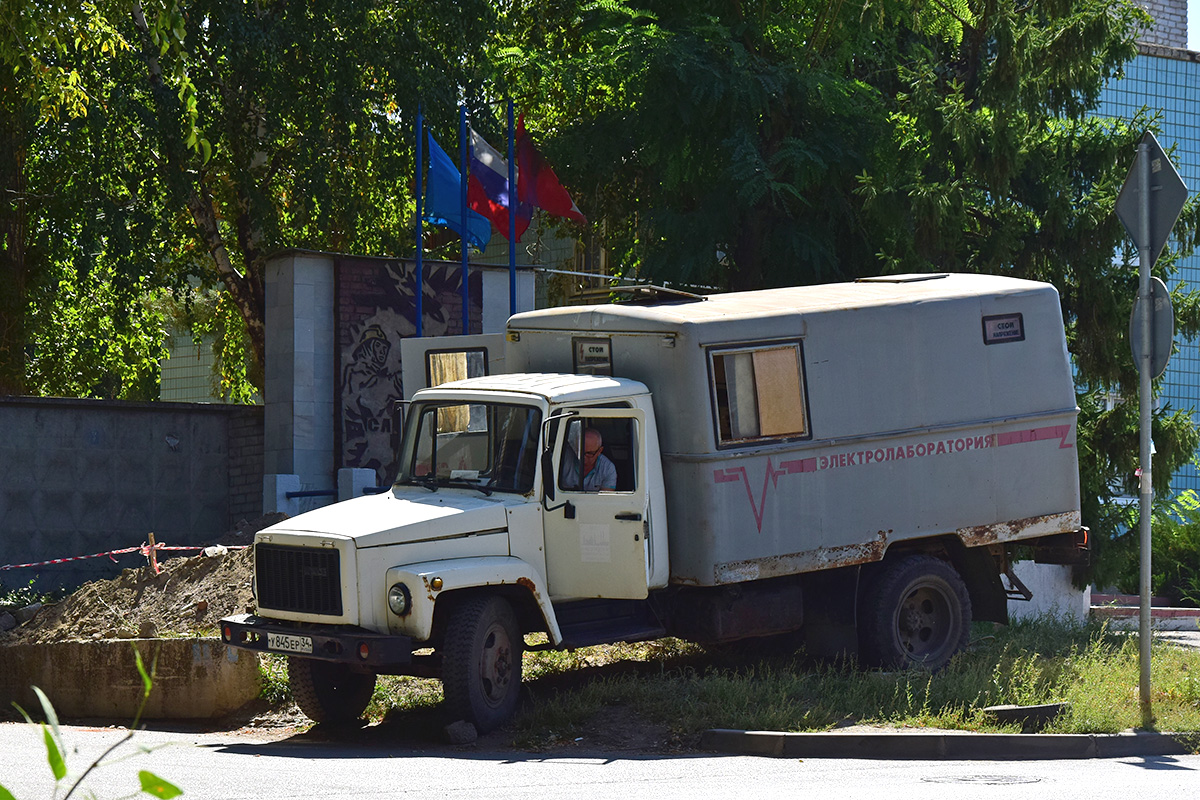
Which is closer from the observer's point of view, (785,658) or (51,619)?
(785,658)

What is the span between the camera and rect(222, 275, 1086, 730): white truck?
31.3 feet

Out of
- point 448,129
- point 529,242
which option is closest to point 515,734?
point 448,129

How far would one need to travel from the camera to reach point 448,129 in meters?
21.9

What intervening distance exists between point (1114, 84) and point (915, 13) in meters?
14.9

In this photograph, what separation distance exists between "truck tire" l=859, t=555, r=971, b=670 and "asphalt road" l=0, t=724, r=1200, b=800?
2.63 metres

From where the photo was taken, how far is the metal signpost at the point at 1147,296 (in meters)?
9.41

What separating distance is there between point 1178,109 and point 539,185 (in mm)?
19438

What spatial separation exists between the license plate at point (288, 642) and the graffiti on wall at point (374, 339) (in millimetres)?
8029

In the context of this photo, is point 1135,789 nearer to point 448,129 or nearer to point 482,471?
point 482,471

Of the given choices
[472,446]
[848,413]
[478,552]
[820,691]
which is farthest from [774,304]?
[478,552]

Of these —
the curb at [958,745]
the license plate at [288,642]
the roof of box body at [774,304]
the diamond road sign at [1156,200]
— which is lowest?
the curb at [958,745]

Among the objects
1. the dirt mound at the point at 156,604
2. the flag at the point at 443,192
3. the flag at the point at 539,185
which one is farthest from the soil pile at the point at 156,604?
the flag at the point at 539,185

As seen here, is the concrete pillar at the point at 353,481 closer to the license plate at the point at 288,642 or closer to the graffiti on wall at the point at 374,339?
the graffiti on wall at the point at 374,339

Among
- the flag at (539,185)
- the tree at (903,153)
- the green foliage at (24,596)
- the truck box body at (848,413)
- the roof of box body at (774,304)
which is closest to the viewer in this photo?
the truck box body at (848,413)
